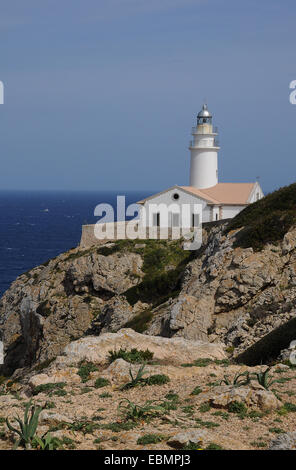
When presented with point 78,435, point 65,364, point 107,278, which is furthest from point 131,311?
point 78,435

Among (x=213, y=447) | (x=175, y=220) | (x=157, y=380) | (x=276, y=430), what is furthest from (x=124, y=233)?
(x=213, y=447)

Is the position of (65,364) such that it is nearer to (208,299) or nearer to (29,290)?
(208,299)

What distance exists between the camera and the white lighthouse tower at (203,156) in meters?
54.3

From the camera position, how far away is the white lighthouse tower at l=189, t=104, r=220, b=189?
54.3 m

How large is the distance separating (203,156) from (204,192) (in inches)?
146

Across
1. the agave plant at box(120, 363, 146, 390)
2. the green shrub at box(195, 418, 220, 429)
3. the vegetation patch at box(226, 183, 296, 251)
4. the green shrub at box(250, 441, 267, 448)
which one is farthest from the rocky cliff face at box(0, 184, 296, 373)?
the green shrub at box(250, 441, 267, 448)

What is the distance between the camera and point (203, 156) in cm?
5444

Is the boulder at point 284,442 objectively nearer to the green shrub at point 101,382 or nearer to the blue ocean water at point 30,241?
the green shrub at point 101,382

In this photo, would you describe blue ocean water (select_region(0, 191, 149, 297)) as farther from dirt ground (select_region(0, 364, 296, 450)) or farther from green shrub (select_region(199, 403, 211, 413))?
green shrub (select_region(199, 403, 211, 413))

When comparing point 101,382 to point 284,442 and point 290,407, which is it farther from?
point 284,442

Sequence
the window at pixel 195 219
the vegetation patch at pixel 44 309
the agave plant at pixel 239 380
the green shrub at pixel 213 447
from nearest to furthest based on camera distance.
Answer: the green shrub at pixel 213 447 → the agave plant at pixel 239 380 → the vegetation patch at pixel 44 309 → the window at pixel 195 219

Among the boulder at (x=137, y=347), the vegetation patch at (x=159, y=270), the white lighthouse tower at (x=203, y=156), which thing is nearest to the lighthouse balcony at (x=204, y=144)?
the white lighthouse tower at (x=203, y=156)

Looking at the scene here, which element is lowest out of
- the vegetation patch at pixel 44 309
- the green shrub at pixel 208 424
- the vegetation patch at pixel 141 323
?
the vegetation patch at pixel 44 309

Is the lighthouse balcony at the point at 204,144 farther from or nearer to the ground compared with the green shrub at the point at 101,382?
farther from the ground
